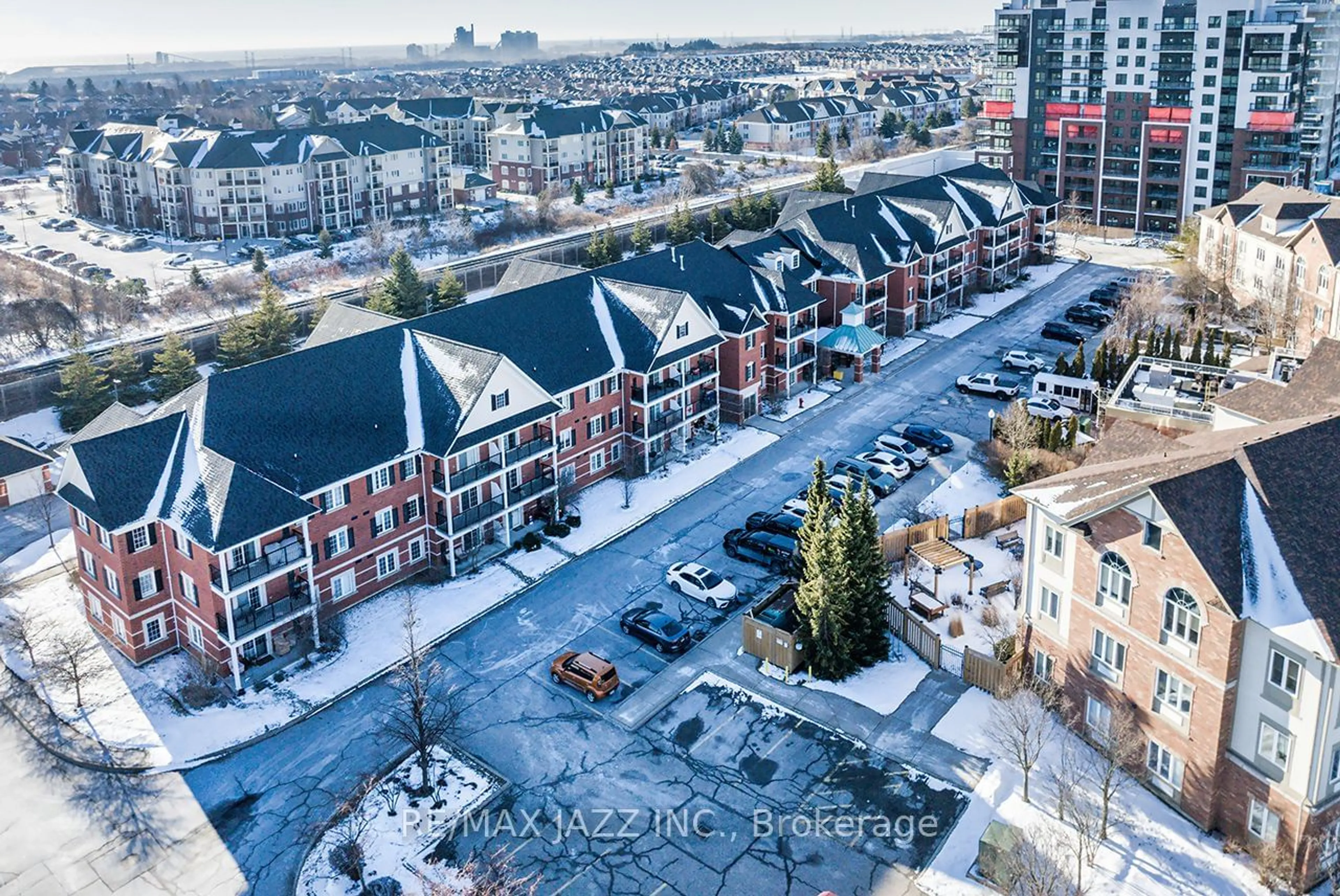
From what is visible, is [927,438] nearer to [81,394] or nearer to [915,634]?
[915,634]

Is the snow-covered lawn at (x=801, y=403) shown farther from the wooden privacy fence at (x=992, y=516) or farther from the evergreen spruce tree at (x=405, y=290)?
the evergreen spruce tree at (x=405, y=290)

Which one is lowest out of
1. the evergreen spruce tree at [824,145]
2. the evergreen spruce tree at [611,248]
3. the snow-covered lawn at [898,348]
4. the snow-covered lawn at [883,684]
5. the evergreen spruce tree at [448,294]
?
the snow-covered lawn at [883,684]

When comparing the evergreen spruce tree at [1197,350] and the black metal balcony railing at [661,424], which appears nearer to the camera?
the black metal balcony railing at [661,424]

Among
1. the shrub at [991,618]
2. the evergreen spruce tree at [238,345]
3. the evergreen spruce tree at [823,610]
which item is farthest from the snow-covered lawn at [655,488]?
the evergreen spruce tree at [238,345]

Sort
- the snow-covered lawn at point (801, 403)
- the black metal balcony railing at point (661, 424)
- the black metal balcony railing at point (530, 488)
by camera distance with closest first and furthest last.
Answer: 1. the black metal balcony railing at point (530, 488)
2. the black metal balcony railing at point (661, 424)
3. the snow-covered lawn at point (801, 403)

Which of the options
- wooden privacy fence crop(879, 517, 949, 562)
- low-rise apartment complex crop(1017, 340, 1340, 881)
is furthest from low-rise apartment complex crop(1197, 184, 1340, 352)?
low-rise apartment complex crop(1017, 340, 1340, 881)

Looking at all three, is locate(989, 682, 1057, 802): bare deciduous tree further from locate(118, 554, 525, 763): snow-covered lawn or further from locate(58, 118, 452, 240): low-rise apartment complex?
locate(58, 118, 452, 240): low-rise apartment complex

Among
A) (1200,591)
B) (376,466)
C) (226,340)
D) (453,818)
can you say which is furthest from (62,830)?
(226,340)
